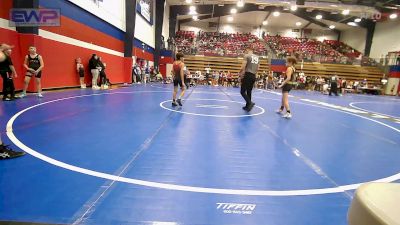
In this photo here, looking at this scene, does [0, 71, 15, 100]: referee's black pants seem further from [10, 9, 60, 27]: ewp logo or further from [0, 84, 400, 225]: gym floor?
[10, 9, 60, 27]: ewp logo

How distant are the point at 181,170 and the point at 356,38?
41.0m

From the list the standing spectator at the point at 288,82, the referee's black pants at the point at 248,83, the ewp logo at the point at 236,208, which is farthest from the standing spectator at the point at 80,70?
the ewp logo at the point at 236,208

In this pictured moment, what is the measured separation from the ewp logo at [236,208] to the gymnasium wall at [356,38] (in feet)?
129

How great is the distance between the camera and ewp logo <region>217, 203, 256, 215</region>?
7.61ft

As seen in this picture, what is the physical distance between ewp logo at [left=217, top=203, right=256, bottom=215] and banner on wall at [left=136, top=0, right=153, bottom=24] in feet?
62.9

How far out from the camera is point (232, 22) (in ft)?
129

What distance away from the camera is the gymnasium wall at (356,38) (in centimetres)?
3534

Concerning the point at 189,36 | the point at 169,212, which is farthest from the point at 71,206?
the point at 189,36

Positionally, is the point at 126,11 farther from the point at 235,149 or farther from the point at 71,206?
the point at 71,206

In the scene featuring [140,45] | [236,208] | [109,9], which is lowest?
[236,208]

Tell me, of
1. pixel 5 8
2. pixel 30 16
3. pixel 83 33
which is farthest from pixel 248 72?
pixel 83 33

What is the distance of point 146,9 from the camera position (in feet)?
72.6

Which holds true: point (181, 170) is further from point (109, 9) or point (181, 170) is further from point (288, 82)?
point (109, 9)

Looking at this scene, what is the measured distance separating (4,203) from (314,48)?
4006cm
